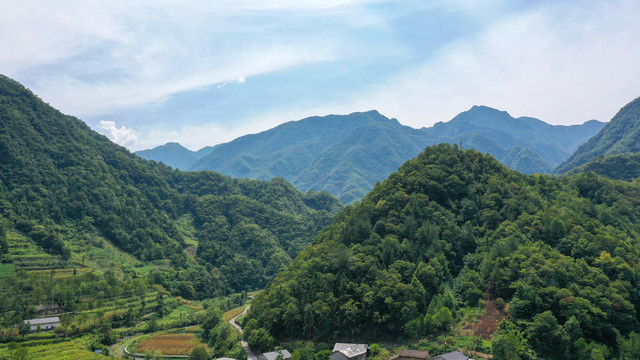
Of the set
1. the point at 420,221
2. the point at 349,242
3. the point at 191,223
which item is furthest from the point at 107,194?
the point at 420,221

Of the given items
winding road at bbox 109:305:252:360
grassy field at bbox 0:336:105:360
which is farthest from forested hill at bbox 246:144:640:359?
grassy field at bbox 0:336:105:360

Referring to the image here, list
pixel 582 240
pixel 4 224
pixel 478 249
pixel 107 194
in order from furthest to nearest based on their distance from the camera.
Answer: pixel 107 194 < pixel 4 224 < pixel 478 249 < pixel 582 240

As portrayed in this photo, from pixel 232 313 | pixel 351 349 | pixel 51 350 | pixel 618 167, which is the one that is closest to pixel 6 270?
pixel 51 350

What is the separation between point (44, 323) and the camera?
49.3 m

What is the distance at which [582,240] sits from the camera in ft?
137

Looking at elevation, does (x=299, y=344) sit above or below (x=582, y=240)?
below

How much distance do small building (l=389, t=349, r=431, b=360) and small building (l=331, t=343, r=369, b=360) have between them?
316cm

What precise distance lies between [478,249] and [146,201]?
9067cm

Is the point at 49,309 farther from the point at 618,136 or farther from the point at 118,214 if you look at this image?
the point at 618,136

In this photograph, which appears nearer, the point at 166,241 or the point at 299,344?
the point at 299,344

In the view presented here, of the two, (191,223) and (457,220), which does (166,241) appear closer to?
(191,223)

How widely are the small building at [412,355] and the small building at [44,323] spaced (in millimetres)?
44315

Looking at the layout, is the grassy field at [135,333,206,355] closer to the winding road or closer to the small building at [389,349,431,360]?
the winding road

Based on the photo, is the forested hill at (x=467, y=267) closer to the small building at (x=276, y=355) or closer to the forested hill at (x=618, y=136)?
the small building at (x=276, y=355)
